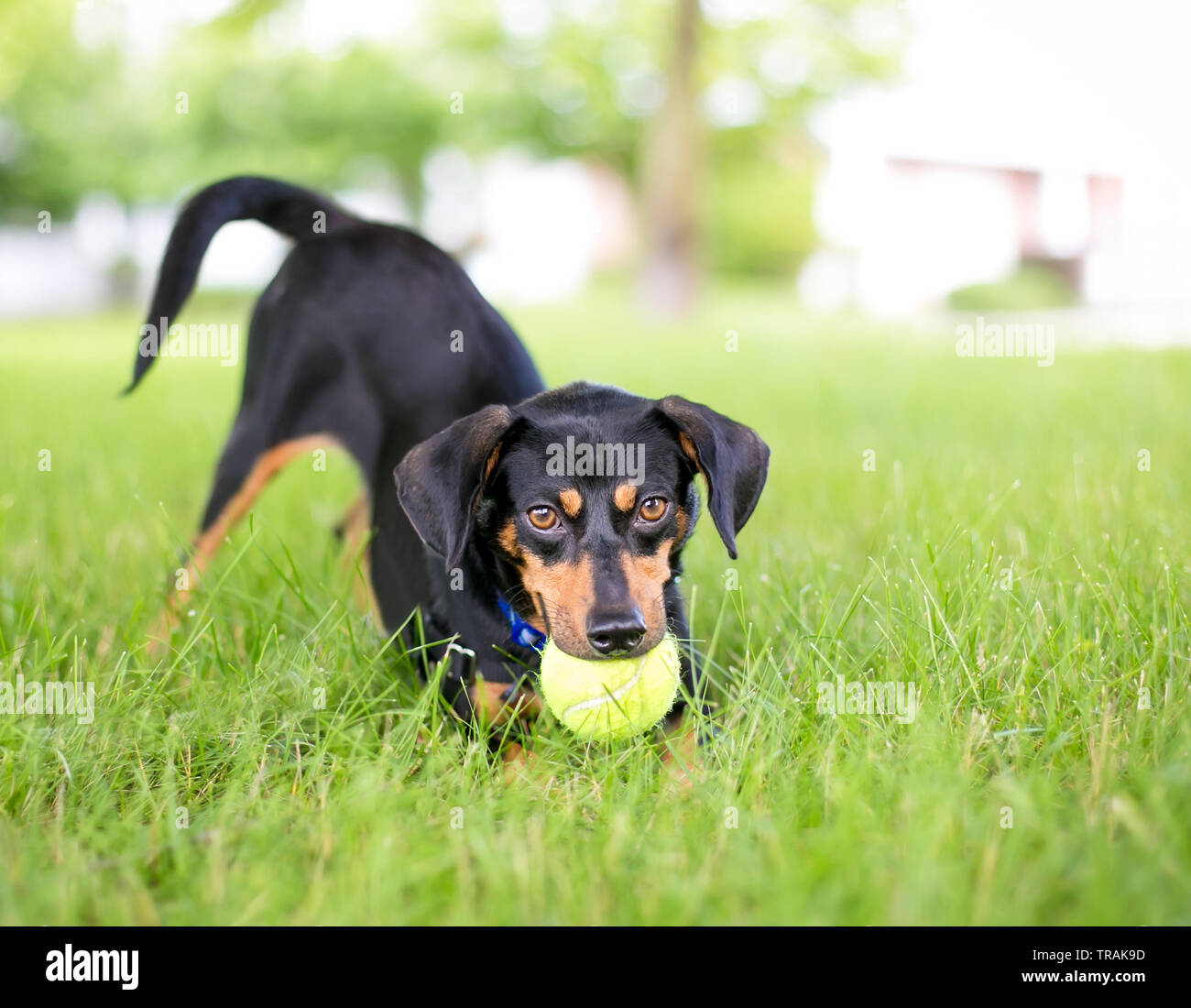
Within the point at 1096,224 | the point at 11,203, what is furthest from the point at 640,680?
the point at 1096,224

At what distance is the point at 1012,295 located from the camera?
Result: 2598cm

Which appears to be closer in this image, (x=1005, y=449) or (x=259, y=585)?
(x=259, y=585)

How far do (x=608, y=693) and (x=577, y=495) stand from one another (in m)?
0.53

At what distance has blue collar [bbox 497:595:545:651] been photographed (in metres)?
2.94

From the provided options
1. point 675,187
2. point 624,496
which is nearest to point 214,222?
point 624,496

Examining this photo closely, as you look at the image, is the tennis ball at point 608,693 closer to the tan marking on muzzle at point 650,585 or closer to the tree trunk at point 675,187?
the tan marking on muzzle at point 650,585

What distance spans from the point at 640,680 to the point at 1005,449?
371cm

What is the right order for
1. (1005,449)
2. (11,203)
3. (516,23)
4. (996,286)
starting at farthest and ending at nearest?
(11,203) → (996,286) → (516,23) → (1005,449)

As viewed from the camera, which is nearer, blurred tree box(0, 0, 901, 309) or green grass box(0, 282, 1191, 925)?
green grass box(0, 282, 1191, 925)

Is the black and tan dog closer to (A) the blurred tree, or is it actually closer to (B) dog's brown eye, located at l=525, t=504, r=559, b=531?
(B) dog's brown eye, located at l=525, t=504, r=559, b=531

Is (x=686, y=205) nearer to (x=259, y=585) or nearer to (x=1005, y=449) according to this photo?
(x=1005, y=449)

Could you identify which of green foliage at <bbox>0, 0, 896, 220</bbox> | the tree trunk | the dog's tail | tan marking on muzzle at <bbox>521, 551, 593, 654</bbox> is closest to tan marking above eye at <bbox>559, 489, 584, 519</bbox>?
tan marking on muzzle at <bbox>521, 551, 593, 654</bbox>

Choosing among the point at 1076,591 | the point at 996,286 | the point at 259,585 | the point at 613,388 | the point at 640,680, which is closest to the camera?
the point at 640,680
